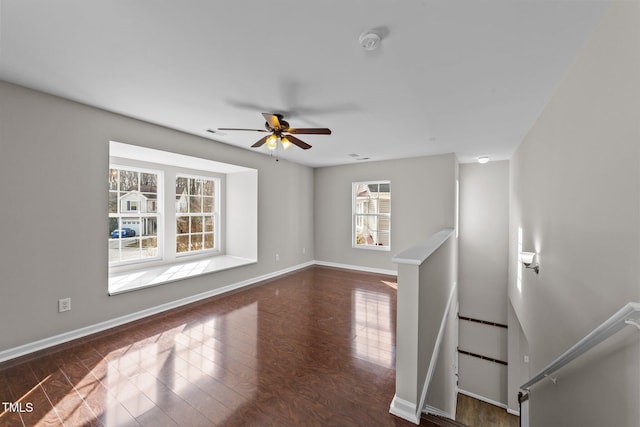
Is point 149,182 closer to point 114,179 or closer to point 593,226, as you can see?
point 114,179

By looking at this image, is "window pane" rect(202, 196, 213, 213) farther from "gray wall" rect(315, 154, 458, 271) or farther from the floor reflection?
the floor reflection

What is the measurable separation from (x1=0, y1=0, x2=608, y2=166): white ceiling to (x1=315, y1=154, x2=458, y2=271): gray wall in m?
2.01

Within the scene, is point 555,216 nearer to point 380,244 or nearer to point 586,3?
point 586,3

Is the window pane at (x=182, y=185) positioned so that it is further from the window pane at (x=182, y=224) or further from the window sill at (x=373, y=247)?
the window sill at (x=373, y=247)

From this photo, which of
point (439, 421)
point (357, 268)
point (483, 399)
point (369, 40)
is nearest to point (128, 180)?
point (369, 40)

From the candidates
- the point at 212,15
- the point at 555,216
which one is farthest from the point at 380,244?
the point at 212,15

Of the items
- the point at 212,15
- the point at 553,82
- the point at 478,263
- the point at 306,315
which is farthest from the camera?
the point at 478,263

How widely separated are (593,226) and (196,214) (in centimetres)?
527

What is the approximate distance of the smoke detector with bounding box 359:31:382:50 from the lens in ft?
5.38

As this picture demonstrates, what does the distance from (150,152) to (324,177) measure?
12.6ft

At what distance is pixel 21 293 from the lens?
7.73 ft

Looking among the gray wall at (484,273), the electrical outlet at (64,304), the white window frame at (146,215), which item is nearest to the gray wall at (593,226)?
the gray wall at (484,273)

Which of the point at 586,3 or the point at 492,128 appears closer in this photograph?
the point at 586,3

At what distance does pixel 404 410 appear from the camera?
177 centimetres
